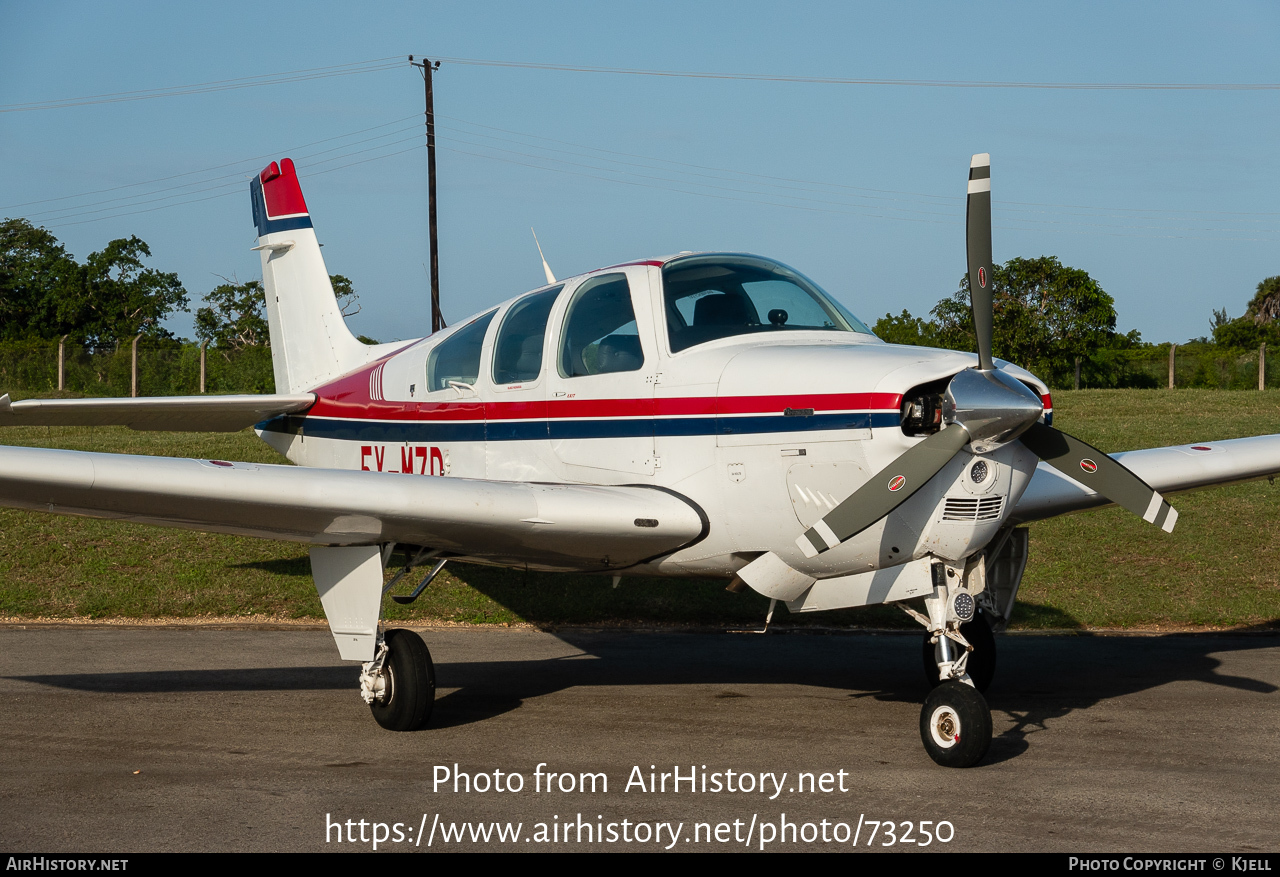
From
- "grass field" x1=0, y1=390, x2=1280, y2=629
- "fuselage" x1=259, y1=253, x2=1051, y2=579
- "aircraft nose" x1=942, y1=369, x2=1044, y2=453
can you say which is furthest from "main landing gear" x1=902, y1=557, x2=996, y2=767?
"grass field" x1=0, y1=390, x2=1280, y2=629

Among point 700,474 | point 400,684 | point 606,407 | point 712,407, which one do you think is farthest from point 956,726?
point 400,684

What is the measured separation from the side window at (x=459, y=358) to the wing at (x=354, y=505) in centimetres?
153

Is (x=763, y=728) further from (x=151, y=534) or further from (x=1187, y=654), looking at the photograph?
(x=151, y=534)

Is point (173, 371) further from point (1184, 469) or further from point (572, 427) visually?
point (1184, 469)

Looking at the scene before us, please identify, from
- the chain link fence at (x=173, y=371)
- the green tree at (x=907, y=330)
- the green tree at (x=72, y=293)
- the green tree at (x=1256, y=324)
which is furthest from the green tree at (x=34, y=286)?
the green tree at (x=1256, y=324)

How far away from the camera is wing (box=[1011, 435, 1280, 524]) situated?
713 centimetres

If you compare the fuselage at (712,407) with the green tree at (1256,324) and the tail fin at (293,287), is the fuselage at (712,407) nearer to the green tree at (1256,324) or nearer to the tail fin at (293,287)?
the tail fin at (293,287)

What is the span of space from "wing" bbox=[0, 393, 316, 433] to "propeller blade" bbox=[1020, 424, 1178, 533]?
6452mm

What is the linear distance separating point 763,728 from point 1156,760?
2064mm

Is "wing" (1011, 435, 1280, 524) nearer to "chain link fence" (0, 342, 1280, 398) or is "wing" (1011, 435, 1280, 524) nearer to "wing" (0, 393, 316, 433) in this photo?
"wing" (0, 393, 316, 433)

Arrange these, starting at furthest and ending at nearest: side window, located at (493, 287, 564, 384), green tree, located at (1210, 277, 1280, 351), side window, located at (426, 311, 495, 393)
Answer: green tree, located at (1210, 277, 1280, 351) → side window, located at (426, 311, 495, 393) → side window, located at (493, 287, 564, 384)

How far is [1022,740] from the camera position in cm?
613

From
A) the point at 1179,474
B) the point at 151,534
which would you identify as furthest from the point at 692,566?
the point at 151,534

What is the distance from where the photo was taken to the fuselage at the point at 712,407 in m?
5.53
